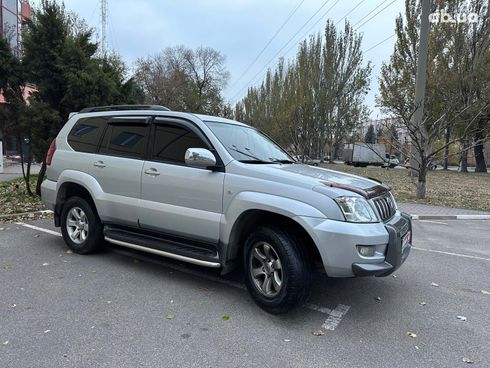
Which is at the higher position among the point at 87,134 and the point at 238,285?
the point at 87,134

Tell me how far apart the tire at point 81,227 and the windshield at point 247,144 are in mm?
2217

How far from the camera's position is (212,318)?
385 cm

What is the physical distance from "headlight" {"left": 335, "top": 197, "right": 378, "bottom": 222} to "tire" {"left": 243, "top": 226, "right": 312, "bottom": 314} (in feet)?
1.90

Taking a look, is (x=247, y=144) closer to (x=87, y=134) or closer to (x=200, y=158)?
(x=200, y=158)

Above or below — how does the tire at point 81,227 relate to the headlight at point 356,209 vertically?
below

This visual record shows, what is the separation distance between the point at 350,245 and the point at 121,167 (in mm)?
3091

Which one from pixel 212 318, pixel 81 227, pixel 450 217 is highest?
pixel 81 227

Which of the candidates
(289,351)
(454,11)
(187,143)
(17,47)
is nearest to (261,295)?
(289,351)

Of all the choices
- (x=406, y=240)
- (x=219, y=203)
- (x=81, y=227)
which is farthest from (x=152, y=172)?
(x=406, y=240)

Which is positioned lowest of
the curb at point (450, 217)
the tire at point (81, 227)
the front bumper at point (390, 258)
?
the curb at point (450, 217)

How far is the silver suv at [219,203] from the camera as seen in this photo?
370 cm

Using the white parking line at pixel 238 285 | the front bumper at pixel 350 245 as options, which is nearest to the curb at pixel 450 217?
the white parking line at pixel 238 285

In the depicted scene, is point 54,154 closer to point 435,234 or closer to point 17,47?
point 17,47

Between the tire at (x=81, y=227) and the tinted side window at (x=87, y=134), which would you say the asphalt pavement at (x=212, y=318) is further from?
the tinted side window at (x=87, y=134)
